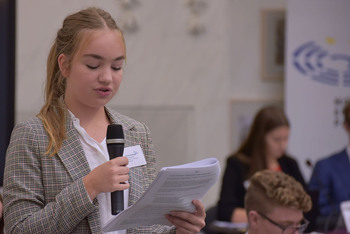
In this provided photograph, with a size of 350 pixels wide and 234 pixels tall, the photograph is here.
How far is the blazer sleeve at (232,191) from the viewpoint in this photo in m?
4.16

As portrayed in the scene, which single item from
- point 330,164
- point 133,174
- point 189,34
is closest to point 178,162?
point 189,34

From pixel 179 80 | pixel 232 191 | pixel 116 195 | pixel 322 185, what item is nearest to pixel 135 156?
pixel 116 195

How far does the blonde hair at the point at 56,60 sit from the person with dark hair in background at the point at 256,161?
8.21 feet

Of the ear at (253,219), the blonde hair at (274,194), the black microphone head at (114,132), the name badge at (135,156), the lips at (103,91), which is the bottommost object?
the ear at (253,219)

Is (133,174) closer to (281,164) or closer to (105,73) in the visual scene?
(105,73)

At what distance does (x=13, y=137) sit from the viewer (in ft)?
5.70

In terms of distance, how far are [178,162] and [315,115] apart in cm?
149

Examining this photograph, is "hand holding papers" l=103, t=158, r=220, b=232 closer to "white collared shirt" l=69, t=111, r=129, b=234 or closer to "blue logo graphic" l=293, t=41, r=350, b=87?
"white collared shirt" l=69, t=111, r=129, b=234

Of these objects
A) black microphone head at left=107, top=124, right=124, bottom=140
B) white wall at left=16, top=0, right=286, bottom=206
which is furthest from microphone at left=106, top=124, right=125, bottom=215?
Answer: white wall at left=16, top=0, right=286, bottom=206

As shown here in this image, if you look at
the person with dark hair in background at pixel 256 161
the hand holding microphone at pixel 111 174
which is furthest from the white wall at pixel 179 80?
the hand holding microphone at pixel 111 174

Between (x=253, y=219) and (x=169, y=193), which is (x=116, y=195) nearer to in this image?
(x=169, y=193)

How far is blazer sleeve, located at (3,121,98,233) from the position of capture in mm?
1627

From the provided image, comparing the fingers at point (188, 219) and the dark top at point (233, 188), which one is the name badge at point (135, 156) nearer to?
the fingers at point (188, 219)

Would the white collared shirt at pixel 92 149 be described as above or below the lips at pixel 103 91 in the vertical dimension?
below
